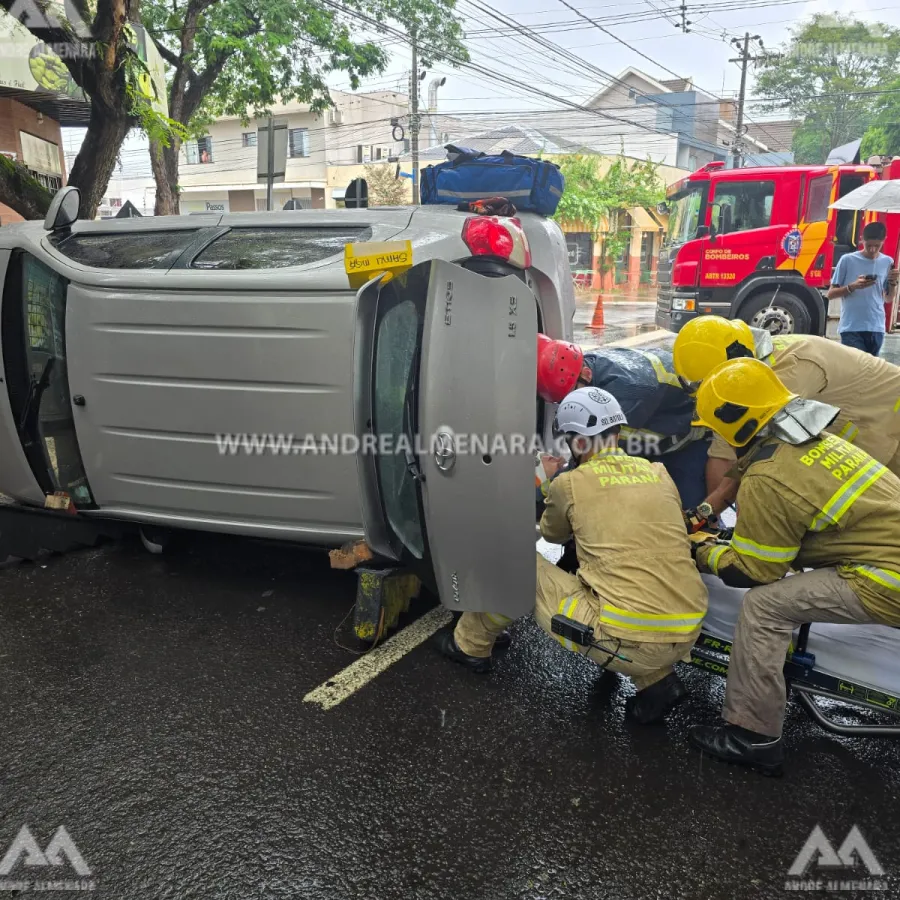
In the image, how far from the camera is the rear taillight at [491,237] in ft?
10.6

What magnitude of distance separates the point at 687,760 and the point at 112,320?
9.96 ft

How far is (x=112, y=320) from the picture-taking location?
341 centimetres

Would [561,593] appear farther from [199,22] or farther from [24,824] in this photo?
[199,22]

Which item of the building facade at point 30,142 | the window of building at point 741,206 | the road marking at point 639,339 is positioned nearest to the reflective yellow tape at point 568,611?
the window of building at point 741,206

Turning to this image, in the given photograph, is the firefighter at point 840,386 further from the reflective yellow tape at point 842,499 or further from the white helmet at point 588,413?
the reflective yellow tape at point 842,499

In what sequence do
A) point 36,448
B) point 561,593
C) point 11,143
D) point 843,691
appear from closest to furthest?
point 843,691
point 561,593
point 36,448
point 11,143

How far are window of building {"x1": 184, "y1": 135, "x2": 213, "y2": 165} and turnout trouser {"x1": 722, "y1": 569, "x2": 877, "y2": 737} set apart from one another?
150ft

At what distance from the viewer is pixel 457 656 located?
3117 mm

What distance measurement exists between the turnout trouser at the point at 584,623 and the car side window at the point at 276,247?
1661mm

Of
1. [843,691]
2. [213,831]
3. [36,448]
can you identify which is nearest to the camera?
[213,831]

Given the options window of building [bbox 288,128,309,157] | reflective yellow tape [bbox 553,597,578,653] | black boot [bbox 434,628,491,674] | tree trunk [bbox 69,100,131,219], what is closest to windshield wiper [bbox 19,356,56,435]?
black boot [bbox 434,628,491,674]

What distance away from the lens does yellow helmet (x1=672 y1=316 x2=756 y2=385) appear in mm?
3148

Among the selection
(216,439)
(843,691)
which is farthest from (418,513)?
(843,691)

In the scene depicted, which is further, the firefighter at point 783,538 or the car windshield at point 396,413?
the car windshield at point 396,413
